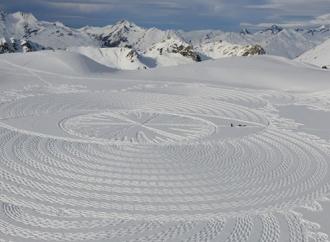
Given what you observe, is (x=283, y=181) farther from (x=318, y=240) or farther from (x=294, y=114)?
(x=294, y=114)

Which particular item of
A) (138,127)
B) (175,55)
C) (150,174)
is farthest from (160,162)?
Result: (175,55)

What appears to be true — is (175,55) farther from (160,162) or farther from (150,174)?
(150,174)

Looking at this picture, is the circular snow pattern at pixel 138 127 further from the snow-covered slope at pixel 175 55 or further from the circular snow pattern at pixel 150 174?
the snow-covered slope at pixel 175 55

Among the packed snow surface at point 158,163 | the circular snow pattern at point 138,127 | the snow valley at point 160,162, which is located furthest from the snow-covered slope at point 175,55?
the circular snow pattern at point 138,127

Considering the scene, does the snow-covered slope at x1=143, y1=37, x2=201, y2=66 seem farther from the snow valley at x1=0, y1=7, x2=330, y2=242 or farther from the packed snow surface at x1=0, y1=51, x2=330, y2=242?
the packed snow surface at x1=0, y1=51, x2=330, y2=242

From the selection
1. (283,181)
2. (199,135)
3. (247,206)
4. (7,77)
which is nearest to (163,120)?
(199,135)

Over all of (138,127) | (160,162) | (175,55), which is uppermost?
(160,162)

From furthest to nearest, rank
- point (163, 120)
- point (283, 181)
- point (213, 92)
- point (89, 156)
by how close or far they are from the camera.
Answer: point (213, 92), point (163, 120), point (89, 156), point (283, 181)
